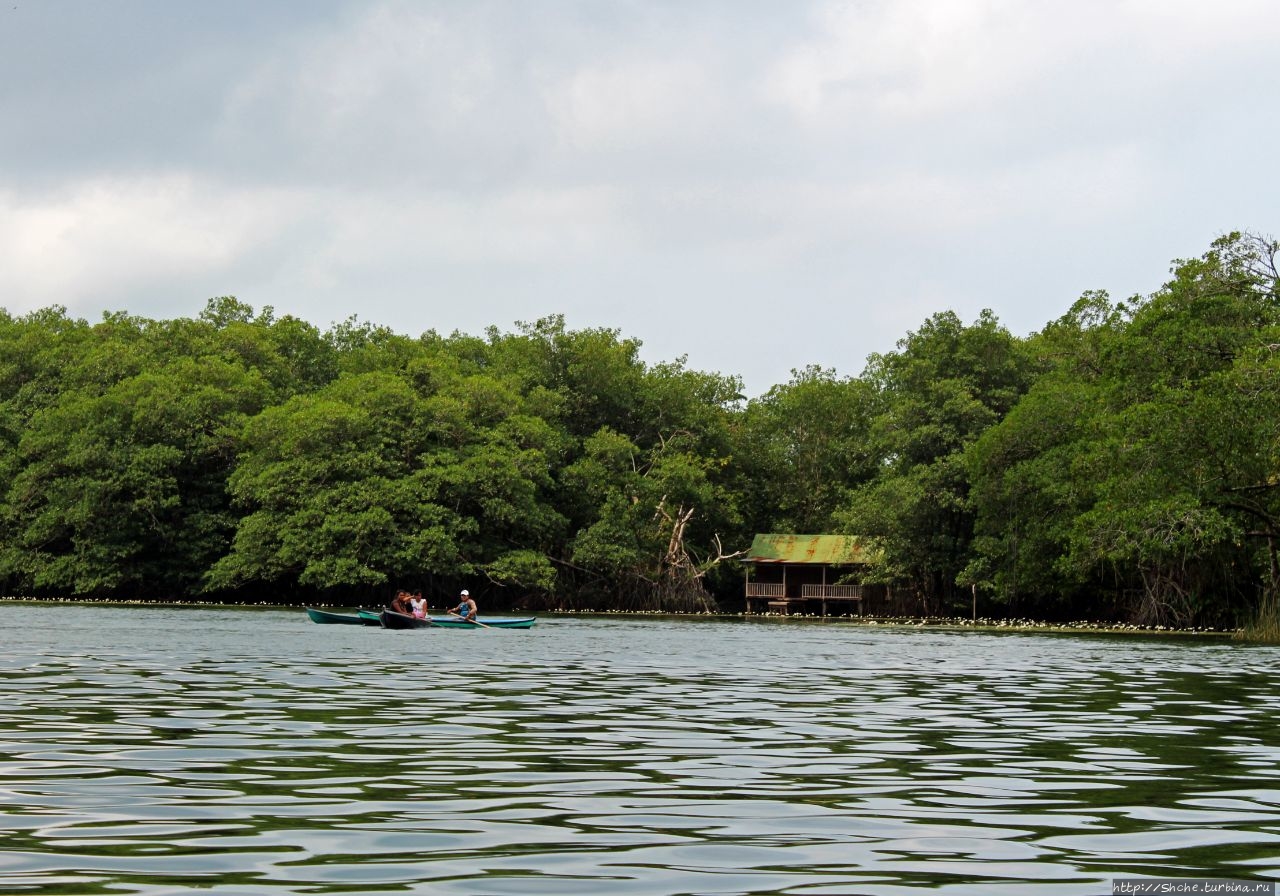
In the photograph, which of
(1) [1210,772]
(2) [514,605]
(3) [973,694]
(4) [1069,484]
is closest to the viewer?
(1) [1210,772]

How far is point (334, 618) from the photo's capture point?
40.3 metres

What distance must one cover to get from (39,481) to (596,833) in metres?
63.9

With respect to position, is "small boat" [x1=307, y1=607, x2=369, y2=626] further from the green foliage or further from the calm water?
the green foliage

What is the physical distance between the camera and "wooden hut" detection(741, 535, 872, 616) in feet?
237

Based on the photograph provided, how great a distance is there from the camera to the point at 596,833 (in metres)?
7.54

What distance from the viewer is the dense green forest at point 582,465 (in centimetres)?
4900

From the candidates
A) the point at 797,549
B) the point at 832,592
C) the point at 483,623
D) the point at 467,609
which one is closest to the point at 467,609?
the point at 467,609

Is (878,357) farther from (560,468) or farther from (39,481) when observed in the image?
(39,481)

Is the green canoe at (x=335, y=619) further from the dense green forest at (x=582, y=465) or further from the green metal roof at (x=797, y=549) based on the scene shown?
the green metal roof at (x=797, y=549)

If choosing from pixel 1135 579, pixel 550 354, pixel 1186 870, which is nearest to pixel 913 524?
pixel 1135 579

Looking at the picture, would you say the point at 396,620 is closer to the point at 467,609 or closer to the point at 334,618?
the point at 467,609

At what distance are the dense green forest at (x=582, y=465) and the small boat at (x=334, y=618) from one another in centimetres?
1880

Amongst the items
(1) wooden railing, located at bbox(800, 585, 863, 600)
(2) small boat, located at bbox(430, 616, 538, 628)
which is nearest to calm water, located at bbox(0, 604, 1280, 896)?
(2) small boat, located at bbox(430, 616, 538, 628)

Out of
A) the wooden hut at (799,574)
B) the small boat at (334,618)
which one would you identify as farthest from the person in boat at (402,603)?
the wooden hut at (799,574)
